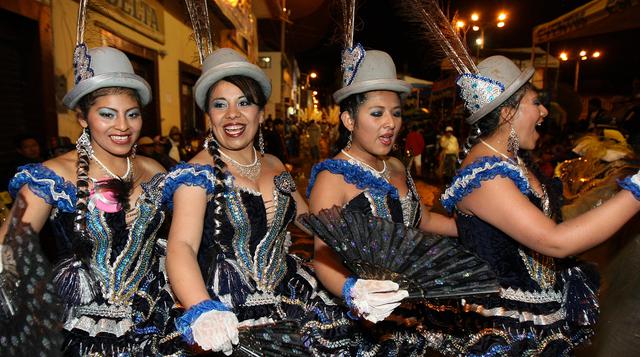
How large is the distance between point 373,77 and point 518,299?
4.28ft

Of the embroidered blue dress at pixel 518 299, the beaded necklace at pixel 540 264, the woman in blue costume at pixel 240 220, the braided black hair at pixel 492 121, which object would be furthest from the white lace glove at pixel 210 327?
the braided black hair at pixel 492 121

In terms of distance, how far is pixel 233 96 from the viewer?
2250 millimetres

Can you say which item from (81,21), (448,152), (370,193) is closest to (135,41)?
(81,21)

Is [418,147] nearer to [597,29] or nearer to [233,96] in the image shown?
[597,29]

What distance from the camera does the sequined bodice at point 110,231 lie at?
6.88 ft

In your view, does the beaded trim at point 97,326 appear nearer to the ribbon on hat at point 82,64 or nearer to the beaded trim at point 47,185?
the beaded trim at point 47,185

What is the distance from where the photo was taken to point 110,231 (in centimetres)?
221

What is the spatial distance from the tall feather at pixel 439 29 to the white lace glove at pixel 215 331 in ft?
5.72

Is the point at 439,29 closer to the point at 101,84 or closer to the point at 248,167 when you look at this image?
the point at 248,167

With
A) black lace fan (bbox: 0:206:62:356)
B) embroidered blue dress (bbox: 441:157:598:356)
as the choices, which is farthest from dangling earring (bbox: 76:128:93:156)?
embroidered blue dress (bbox: 441:157:598:356)

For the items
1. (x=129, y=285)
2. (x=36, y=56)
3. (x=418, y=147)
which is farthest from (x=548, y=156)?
(x=36, y=56)

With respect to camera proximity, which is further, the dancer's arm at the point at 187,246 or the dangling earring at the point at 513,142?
the dangling earring at the point at 513,142

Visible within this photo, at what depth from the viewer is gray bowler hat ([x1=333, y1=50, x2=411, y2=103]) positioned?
2.35m

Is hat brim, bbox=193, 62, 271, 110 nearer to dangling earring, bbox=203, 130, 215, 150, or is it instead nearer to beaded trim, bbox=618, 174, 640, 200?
dangling earring, bbox=203, 130, 215, 150
